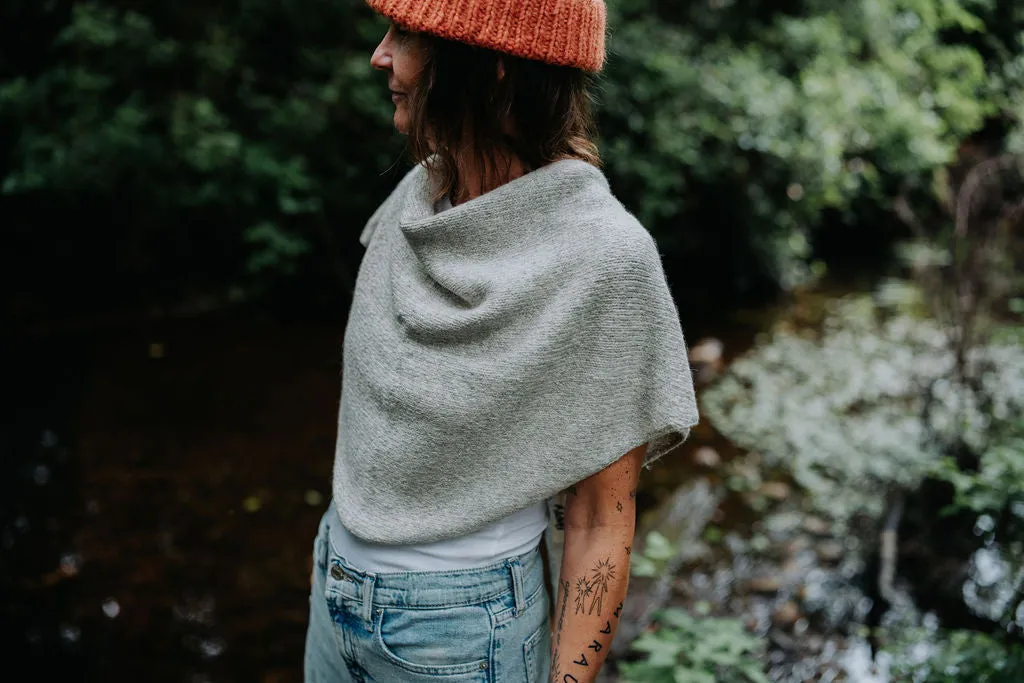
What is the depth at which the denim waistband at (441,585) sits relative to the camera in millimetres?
1236

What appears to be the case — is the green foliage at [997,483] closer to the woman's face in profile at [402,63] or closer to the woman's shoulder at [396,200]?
the woman's shoulder at [396,200]

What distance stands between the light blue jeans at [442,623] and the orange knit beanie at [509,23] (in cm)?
73

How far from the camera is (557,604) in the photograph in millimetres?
1295

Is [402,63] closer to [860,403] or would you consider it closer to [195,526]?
[195,526]

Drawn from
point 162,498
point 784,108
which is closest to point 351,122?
point 162,498

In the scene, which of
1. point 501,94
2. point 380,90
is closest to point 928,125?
point 380,90

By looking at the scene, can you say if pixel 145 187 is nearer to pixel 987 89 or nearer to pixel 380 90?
pixel 380 90

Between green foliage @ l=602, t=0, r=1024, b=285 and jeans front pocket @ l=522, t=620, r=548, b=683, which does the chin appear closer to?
jeans front pocket @ l=522, t=620, r=548, b=683

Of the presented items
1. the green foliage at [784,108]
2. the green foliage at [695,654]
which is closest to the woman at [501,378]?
the green foliage at [695,654]

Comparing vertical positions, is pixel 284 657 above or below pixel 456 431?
below

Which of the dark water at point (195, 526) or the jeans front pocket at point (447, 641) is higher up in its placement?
the jeans front pocket at point (447, 641)

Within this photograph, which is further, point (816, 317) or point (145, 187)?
point (816, 317)

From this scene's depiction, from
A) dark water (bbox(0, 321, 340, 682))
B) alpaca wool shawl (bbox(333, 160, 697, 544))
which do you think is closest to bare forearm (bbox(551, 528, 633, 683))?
alpaca wool shawl (bbox(333, 160, 697, 544))

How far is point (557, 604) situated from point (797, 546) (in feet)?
9.25
